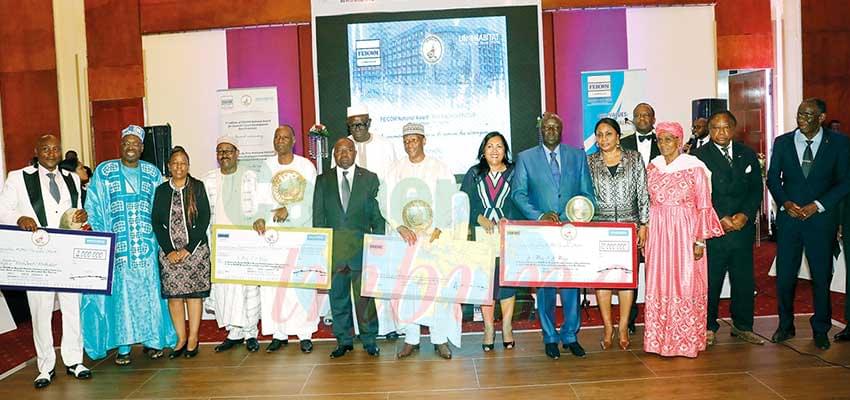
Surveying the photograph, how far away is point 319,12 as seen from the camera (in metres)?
7.46

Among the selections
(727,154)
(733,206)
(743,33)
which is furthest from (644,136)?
(743,33)

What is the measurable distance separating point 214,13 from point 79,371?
4.56m

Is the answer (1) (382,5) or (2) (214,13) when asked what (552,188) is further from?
(2) (214,13)

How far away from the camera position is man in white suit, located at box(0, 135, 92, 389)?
16.0 ft

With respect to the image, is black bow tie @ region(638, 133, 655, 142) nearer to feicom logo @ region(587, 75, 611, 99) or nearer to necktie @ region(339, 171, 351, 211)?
feicom logo @ region(587, 75, 611, 99)

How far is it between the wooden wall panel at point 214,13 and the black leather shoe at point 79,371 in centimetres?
419

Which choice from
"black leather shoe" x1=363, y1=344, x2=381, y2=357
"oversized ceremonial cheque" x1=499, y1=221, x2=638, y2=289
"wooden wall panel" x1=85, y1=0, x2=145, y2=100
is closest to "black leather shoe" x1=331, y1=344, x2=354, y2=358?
"black leather shoe" x1=363, y1=344, x2=381, y2=357

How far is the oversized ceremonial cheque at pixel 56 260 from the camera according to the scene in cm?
477

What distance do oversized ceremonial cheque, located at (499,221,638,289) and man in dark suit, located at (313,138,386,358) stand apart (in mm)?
1011

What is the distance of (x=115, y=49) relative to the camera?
28.5ft

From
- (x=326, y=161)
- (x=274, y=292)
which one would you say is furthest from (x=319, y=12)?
(x=274, y=292)

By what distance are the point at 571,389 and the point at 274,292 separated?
2.40 m

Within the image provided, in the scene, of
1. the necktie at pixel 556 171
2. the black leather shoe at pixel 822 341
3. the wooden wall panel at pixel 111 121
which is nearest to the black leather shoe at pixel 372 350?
the necktie at pixel 556 171

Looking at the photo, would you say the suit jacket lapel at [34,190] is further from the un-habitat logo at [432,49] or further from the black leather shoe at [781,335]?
the black leather shoe at [781,335]
